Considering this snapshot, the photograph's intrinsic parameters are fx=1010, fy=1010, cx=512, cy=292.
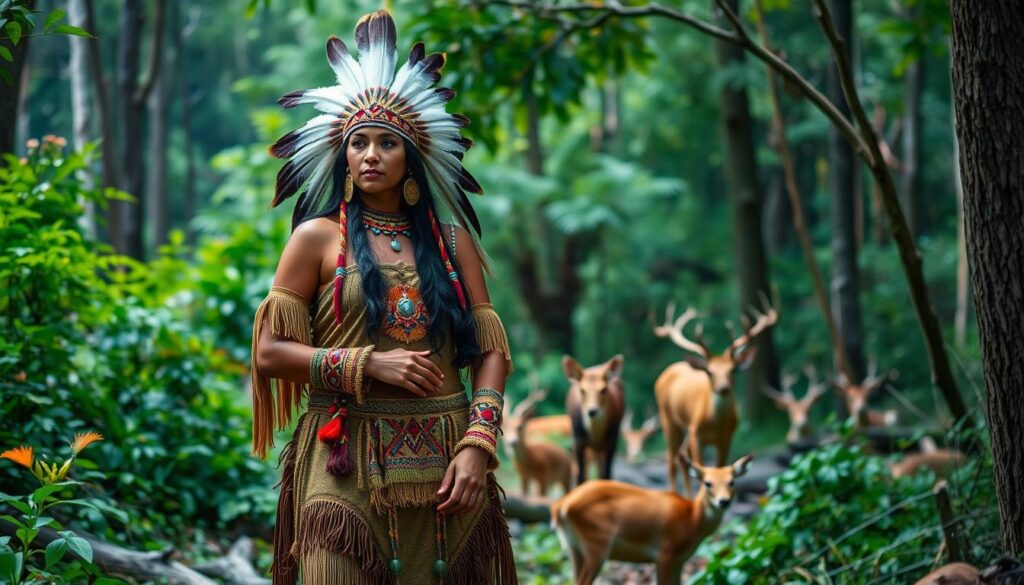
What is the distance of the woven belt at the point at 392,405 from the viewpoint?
3.05m

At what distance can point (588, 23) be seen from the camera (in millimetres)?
5438

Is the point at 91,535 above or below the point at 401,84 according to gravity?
below

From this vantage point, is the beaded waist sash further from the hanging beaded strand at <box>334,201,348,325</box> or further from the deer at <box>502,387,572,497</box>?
the deer at <box>502,387,572,497</box>

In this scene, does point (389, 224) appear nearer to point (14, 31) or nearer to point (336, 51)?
point (336, 51)

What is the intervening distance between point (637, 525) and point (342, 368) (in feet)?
7.96

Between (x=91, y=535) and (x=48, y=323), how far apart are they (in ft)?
3.53

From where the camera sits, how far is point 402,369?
2932 millimetres

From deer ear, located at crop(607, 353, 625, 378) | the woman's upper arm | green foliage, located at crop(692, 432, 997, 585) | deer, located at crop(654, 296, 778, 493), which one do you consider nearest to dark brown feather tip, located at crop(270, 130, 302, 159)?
the woman's upper arm

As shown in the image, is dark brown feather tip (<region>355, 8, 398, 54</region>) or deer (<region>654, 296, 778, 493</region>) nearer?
dark brown feather tip (<region>355, 8, 398, 54</region>)

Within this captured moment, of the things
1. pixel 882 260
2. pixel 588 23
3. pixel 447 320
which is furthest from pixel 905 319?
pixel 447 320

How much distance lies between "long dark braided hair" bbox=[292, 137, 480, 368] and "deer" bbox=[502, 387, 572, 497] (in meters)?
4.36

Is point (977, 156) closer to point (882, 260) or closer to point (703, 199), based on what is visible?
point (882, 260)

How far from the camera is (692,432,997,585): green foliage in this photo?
172 inches

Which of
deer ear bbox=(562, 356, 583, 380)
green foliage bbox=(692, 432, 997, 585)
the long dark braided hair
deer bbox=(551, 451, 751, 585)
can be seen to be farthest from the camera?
deer ear bbox=(562, 356, 583, 380)
